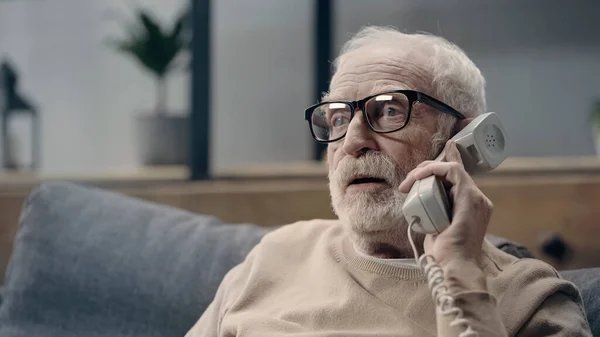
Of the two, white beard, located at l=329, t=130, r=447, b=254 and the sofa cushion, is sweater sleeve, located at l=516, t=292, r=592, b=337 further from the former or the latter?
the sofa cushion

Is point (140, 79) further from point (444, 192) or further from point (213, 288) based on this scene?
point (444, 192)

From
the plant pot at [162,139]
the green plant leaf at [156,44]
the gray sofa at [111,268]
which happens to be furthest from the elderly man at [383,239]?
the green plant leaf at [156,44]

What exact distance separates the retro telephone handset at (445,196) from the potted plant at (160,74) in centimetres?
125

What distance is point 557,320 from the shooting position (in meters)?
1.03

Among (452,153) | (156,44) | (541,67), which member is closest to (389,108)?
(452,153)

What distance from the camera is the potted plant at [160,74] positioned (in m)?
2.24

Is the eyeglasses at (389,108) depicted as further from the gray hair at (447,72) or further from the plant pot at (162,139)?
the plant pot at (162,139)

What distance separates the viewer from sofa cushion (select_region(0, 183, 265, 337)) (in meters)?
1.45

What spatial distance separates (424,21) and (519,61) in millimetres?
389

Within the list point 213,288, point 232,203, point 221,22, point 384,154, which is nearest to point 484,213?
point 384,154

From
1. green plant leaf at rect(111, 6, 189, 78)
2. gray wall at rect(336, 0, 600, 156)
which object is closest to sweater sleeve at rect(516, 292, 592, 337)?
gray wall at rect(336, 0, 600, 156)

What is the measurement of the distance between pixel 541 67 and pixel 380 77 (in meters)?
1.42

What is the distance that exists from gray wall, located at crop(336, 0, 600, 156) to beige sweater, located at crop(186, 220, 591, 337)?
133 centimetres

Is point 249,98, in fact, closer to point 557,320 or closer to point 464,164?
point 464,164
